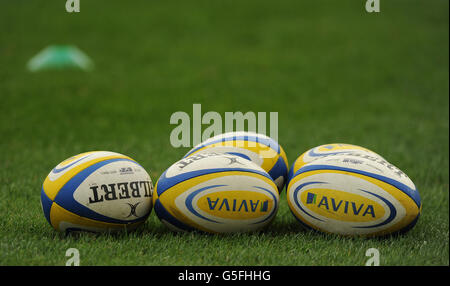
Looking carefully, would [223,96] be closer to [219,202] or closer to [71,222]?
[219,202]

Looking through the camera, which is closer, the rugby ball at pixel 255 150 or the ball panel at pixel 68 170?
the ball panel at pixel 68 170

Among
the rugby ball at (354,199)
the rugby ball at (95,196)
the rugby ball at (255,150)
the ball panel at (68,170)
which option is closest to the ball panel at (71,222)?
the rugby ball at (95,196)

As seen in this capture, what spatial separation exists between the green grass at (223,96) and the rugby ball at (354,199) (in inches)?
5.5

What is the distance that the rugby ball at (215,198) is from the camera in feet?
13.1

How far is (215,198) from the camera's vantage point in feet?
13.1

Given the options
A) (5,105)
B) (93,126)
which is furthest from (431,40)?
(5,105)

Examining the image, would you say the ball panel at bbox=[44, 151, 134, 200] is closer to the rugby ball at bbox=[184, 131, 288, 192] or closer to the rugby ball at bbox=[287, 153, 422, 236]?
the rugby ball at bbox=[184, 131, 288, 192]

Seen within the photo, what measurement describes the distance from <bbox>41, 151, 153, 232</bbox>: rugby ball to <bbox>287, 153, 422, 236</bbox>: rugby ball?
128 cm

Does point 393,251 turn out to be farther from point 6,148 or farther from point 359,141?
point 6,148

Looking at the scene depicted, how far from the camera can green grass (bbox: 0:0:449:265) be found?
390cm
